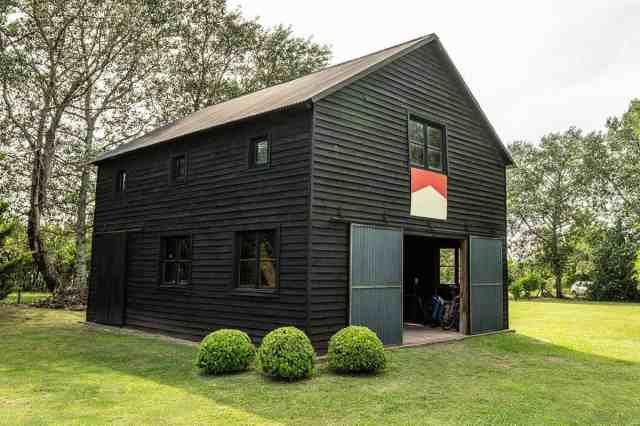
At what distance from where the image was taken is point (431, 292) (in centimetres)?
1554

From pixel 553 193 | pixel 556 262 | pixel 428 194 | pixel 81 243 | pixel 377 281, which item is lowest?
pixel 377 281

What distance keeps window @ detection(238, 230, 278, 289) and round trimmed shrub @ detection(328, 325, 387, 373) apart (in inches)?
83.8

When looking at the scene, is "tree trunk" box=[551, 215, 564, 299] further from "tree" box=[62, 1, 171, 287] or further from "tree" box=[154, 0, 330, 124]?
"tree" box=[62, 1, 171, 287]

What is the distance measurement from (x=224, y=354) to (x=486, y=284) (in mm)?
7932

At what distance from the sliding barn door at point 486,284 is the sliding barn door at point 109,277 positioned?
30.4 ft

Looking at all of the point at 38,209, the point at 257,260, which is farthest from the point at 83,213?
the point at 257,260

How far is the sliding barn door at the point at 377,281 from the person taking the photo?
9969mm

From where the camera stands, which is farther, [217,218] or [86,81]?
[86,81]

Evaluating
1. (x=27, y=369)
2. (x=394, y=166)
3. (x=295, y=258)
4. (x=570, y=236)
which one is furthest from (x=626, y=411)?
(x=570, y=236)

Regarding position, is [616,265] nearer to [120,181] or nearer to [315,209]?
[315,209]

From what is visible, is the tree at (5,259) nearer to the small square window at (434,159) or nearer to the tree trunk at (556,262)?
the small square window at (434,159)

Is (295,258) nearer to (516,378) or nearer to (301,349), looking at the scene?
(301,349)

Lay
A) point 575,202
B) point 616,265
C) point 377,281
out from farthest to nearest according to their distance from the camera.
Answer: point 575,202
point 616,265
point 377,281

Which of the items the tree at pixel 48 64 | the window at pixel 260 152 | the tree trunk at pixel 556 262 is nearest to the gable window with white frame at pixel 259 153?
the window at pixel 260 152
